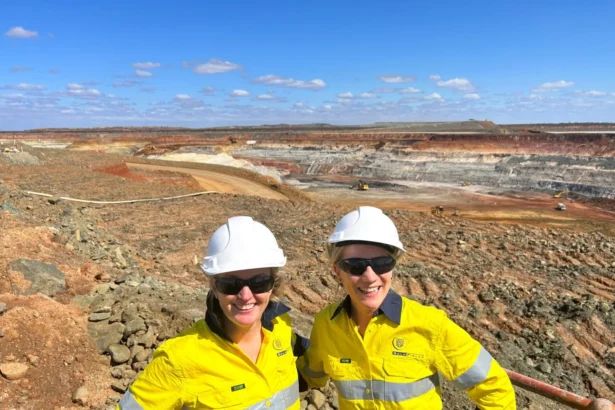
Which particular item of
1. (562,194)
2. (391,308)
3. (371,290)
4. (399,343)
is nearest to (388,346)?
(399,343)

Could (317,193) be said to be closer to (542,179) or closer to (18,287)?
(542,179)

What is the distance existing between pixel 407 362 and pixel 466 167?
39569 mm

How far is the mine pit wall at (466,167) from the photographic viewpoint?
3131 cm

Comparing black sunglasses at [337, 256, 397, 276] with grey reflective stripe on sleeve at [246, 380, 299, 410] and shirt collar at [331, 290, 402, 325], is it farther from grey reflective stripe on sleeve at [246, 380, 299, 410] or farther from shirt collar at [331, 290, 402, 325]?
grey reflective stripe on sleeve at [246, 380, 299, 410]

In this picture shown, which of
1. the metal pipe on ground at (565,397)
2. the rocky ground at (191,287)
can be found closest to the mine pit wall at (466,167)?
the rocky ground at (191,287)

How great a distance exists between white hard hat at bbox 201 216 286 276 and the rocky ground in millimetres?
2643

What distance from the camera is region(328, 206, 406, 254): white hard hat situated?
2.13 meters

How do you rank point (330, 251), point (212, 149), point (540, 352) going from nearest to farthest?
point (330, 251)
point (540, 352)
point (212, 149)

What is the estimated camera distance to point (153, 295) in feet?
→ 19.7

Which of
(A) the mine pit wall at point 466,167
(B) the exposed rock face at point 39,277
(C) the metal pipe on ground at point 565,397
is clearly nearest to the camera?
(C) the metal pipe on ground at point 565,397

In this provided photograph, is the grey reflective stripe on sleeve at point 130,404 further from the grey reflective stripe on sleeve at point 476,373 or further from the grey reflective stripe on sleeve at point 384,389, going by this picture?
the grey reflective stripe on sleeve at point 476,373

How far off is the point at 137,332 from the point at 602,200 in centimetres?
3167

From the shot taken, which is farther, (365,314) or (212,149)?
(212,149)

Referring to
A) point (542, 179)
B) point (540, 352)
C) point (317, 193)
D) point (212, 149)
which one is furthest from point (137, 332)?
point (212, 149)
